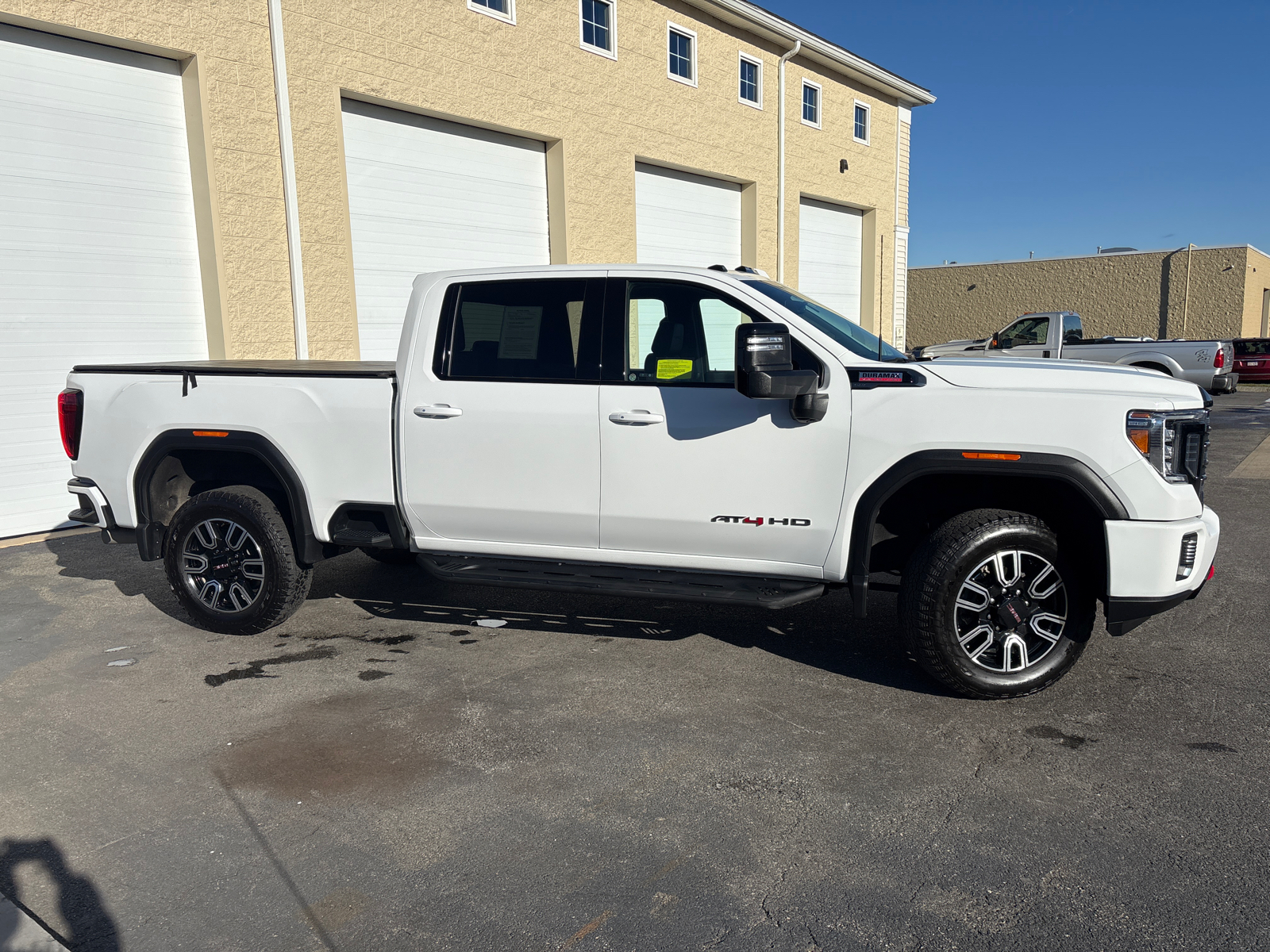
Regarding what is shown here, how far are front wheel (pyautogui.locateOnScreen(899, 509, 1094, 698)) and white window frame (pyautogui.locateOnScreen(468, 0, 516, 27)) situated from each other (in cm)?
1053

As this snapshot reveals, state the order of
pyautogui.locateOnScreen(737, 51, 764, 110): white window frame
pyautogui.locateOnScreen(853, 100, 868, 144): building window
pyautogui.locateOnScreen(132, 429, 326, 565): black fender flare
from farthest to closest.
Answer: pyautogui.locateOnScreen(853, 100, 868, 144): building window
pyautogui.locateOnScreen(737, 51, 764, 110): white window frame
pyautogui.locateOnScreen(132, 429, 326, 565): black fender flare

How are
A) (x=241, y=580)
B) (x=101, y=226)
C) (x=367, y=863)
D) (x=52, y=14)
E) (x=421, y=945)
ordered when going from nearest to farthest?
(x=421, y=945) < (x=367, y=863) < (x=241, y=580) < (x=52, y=14) < (x=101, y=226)

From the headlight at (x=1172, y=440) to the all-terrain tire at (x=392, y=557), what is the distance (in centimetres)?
489

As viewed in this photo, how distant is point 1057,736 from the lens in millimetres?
3990

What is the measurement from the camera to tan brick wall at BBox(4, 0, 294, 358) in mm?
9109

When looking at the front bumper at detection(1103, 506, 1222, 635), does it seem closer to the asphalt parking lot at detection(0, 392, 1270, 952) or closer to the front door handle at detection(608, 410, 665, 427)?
the asphalt parking lot at detection(0, 392, 1270, 952)

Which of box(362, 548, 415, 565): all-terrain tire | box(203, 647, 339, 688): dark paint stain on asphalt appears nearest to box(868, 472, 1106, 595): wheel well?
box(203, 647, 339, 688): dark paint stain on asphalt

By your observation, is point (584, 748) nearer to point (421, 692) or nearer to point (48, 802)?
point (421, 692)

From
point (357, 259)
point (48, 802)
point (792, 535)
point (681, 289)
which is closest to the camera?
point (48, 802)

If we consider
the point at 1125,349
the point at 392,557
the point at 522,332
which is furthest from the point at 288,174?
the point at 1125,349

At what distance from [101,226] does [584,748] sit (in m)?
7.96

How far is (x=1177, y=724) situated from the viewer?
4.08 m

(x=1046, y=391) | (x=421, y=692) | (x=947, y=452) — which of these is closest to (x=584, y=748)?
(x=421, y=692)

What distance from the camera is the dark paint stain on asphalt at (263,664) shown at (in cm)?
482
